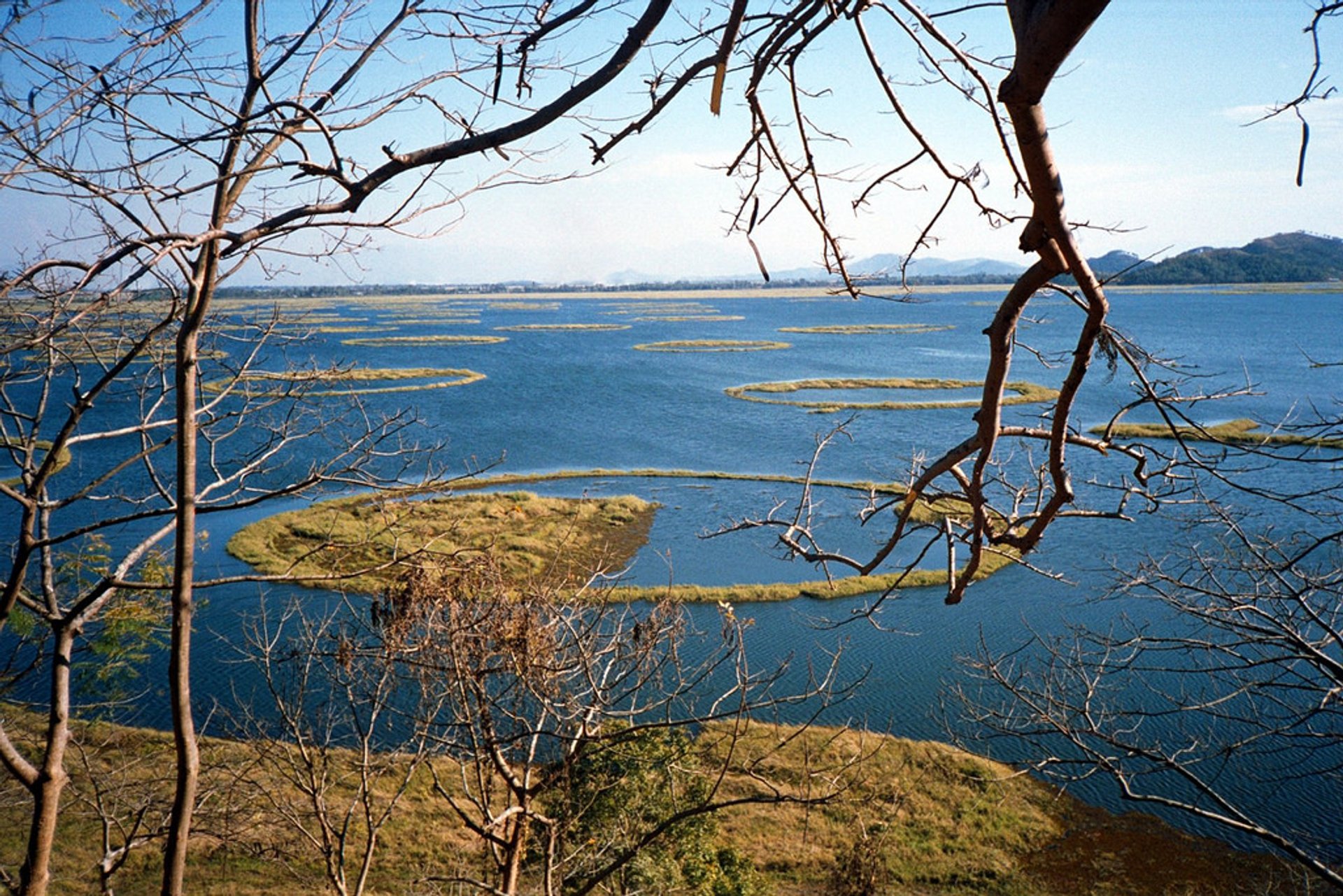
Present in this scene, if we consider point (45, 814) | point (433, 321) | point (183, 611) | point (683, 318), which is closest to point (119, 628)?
point (45, 814)

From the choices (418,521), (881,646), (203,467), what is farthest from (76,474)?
(881,646)

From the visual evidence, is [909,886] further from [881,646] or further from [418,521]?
[418,521]

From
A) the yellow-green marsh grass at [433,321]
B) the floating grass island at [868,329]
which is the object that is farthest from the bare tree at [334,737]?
the yellow-green marsh grass at [433,321]

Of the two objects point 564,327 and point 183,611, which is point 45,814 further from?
point 564,327

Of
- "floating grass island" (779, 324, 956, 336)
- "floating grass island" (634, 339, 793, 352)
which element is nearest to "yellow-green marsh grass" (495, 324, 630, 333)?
"floating grass island" (779, 324, 956, 336)

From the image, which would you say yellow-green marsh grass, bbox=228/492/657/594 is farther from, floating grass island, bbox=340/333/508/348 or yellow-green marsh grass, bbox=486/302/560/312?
yellow-green marsh grass, bbox=486/302/560/312

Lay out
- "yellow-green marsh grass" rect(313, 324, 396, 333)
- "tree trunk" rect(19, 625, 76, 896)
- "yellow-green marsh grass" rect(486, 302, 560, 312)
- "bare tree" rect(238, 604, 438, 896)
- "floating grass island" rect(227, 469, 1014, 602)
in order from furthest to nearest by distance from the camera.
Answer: "yellow-green marsh grass" rect(486, 302, 560, 312), "yellow-green marsh grass" rect(313, 324, 396, 333), "floating grass island" rect(227, 469, 1014, 602), "bare tree" rect(238, 604, 438, 896), "tree trunk" rect(19, 625, 76, 896)

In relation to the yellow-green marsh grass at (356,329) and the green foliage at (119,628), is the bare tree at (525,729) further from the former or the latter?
the yellow-green marsh grass at (356,329)
